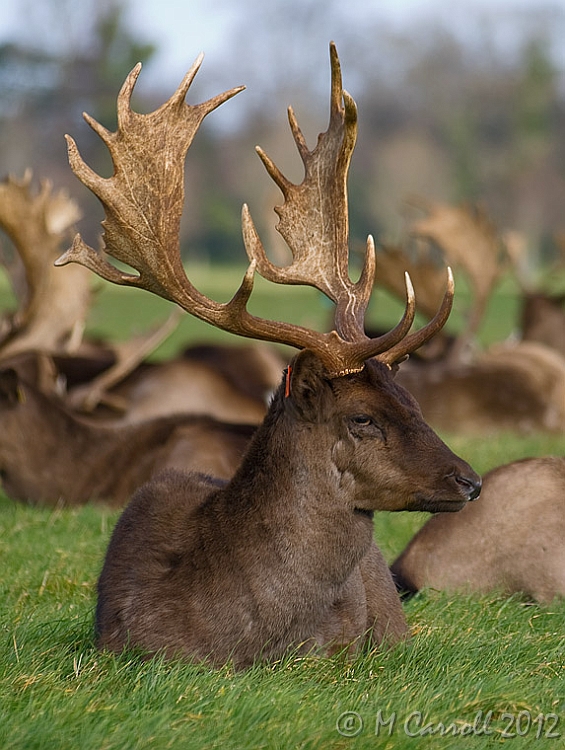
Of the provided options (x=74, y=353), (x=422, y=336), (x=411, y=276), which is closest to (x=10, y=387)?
(x=74, y=353)

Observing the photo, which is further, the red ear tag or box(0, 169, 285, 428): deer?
box(0, 169, 285, 428): deer

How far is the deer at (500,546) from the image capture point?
589 cm

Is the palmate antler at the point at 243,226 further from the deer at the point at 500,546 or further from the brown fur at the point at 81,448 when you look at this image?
the brown fur at the point at 81,448

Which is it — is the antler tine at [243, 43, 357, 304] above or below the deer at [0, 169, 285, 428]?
above

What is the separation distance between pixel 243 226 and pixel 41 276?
569 cm

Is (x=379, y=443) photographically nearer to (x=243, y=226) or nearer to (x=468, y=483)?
(x=468, y=483)

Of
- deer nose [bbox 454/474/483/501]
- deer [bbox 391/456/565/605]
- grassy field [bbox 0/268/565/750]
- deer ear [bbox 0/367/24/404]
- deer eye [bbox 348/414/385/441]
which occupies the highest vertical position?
deer eye [bbox 348/414/385/441]

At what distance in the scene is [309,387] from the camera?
4406 millimetres

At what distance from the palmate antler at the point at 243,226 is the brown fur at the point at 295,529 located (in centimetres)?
19

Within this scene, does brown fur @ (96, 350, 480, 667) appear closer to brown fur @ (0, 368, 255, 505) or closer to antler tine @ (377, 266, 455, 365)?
antler tine @ (377, 266, 455, 365)

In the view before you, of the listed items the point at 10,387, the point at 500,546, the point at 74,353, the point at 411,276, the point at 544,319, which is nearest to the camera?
the point at 500,546

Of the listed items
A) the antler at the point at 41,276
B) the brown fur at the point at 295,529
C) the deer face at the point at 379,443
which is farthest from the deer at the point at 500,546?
the antler at the point at 41,276

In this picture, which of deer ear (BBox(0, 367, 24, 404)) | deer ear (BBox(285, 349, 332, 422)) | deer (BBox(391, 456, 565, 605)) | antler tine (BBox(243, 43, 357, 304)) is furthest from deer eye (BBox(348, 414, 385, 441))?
deer ear (BBox(0, 367, 24, 404))

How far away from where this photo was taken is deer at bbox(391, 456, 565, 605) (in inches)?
232
